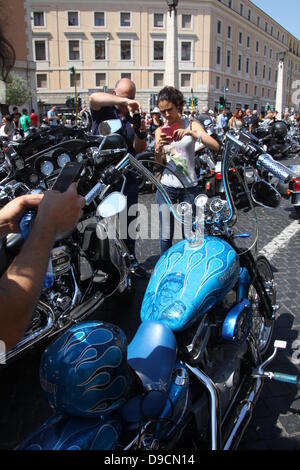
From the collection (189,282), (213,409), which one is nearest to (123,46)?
(189,282)

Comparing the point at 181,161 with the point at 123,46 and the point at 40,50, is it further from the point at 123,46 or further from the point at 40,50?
the point at 123,46

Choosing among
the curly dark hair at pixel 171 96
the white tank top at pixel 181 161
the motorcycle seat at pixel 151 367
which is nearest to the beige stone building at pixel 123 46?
the curly dark hair at pixel 171 96

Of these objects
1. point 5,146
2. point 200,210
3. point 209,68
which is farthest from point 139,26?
point 200,210

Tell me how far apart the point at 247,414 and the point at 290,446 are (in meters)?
0.41

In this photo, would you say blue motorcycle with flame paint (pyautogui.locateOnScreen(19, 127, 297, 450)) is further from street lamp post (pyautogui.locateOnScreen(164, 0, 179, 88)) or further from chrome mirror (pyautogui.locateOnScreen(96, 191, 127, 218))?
street lamp post (pyautogui.locateOnScreen(164, 0, 179, 88))

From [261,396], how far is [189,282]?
115cm

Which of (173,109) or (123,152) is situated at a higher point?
(173,109)

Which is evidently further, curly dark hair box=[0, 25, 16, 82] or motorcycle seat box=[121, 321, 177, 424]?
motorcycle seat box=[121, 321, 177, 424]

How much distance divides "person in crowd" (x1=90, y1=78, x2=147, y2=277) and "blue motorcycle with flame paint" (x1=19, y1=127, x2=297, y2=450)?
1.61 metres

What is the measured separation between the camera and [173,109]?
3.61 meters

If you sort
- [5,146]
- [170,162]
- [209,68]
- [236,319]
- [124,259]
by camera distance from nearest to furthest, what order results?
1. [236,319]
2. [124,259]
3. [170,162]
4. [5,146]
5. [209,68]

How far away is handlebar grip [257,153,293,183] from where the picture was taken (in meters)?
1.81

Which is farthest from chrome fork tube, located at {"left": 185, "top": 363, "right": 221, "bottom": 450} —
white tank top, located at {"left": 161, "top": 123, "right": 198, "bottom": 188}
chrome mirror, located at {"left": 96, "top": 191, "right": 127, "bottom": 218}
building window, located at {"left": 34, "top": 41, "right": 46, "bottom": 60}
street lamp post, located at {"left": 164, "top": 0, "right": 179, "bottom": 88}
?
building window, located at {"left": 34, "top": 41, "right": 46, "bottom": 60}

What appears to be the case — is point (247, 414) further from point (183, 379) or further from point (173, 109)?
point (173, 109)
